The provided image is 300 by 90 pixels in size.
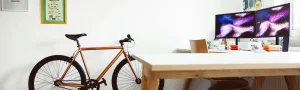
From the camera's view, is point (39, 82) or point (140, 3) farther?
point (140, 3)

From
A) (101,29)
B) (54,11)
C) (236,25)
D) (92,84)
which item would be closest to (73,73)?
(92,84)

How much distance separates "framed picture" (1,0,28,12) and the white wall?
0.14 ft

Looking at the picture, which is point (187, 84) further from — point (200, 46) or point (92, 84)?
point (92, 84)

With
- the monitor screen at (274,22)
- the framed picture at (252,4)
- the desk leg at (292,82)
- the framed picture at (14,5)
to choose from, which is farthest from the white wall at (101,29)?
the desk leg at (292,82)

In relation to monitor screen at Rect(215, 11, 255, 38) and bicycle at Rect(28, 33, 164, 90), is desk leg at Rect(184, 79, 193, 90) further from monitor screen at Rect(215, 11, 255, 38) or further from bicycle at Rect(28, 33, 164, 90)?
monitor screen at Rect(215, 11, 255, 38)

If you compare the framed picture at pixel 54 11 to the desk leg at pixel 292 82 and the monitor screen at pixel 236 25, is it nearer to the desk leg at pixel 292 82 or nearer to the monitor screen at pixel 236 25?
the monitor screen at pixel 236 25

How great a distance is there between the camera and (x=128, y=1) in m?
2.76

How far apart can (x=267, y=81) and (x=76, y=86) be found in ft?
6.16

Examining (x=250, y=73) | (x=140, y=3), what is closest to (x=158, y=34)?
(x=140, y=3)

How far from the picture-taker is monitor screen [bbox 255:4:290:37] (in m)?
1.96

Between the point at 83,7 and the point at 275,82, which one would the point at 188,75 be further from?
the point at 83,7

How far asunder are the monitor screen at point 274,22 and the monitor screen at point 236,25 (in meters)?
0.07

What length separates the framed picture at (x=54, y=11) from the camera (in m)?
2.53

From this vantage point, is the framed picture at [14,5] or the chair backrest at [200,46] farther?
the framed picture at [14,5]
